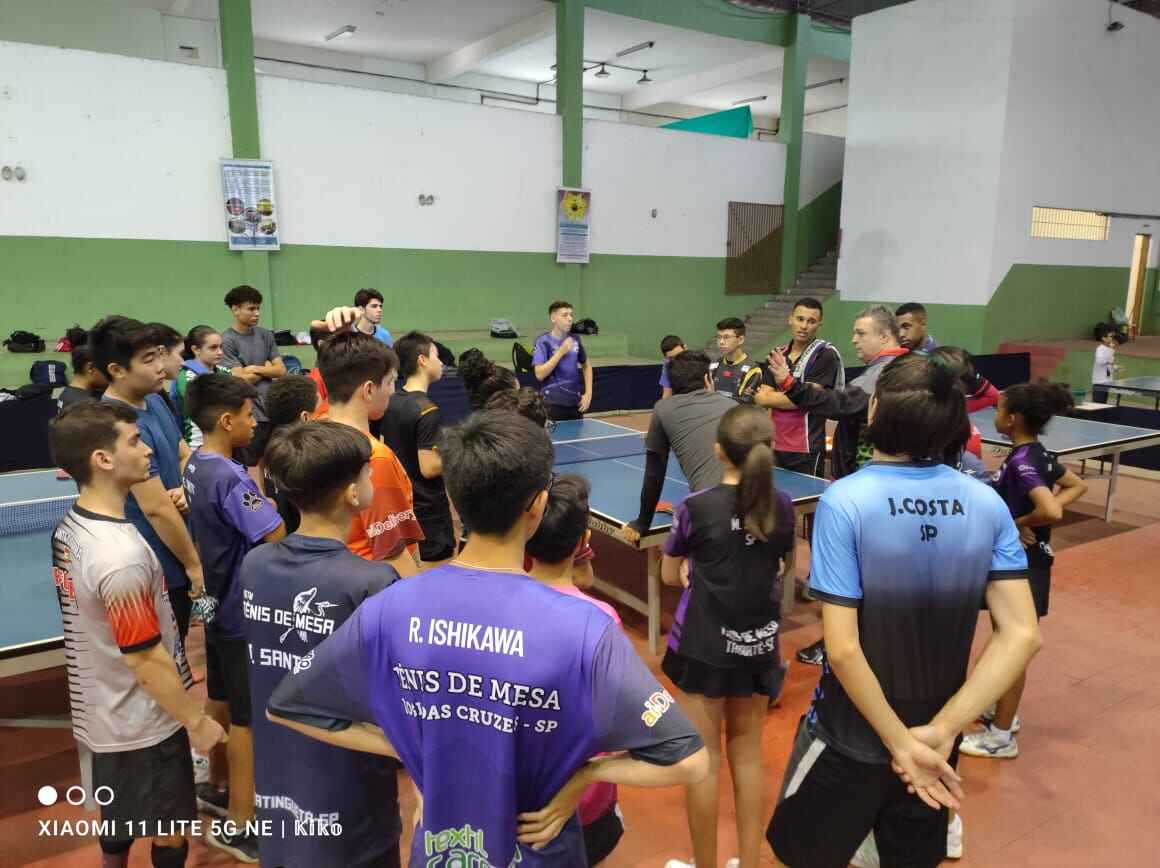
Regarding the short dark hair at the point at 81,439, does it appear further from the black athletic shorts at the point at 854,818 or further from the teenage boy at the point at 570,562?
the black athletic shorts at the point at 854,818

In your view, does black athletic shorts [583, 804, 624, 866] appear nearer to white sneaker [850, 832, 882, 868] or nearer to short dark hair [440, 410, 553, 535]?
white sneaker [850, 832, 882, 868]

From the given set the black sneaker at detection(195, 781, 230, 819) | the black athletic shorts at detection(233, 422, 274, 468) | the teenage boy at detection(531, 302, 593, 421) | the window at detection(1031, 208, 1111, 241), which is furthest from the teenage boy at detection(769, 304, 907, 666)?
the window at detection(1031, 208, 1111, 241)

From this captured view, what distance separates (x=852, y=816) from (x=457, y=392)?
5656 mm

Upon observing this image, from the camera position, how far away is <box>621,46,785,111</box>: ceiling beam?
50.9ft

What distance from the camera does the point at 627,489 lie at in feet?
15.8

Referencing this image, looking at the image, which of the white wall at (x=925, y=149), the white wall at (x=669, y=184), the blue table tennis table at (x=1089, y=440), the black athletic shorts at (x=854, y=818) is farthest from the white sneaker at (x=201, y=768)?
the white wall at (x=925, y=149)

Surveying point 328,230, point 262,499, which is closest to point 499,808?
point 262,499

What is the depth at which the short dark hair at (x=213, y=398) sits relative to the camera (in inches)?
105

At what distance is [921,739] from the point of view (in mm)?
1723

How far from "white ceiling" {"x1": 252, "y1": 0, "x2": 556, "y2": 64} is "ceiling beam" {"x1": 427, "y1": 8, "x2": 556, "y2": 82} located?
125mm

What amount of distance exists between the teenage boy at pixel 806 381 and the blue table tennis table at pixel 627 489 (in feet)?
0.53

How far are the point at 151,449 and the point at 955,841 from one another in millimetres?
3338

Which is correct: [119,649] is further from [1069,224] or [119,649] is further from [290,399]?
[1069,224]

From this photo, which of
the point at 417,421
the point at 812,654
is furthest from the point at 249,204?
the point at 812,654
